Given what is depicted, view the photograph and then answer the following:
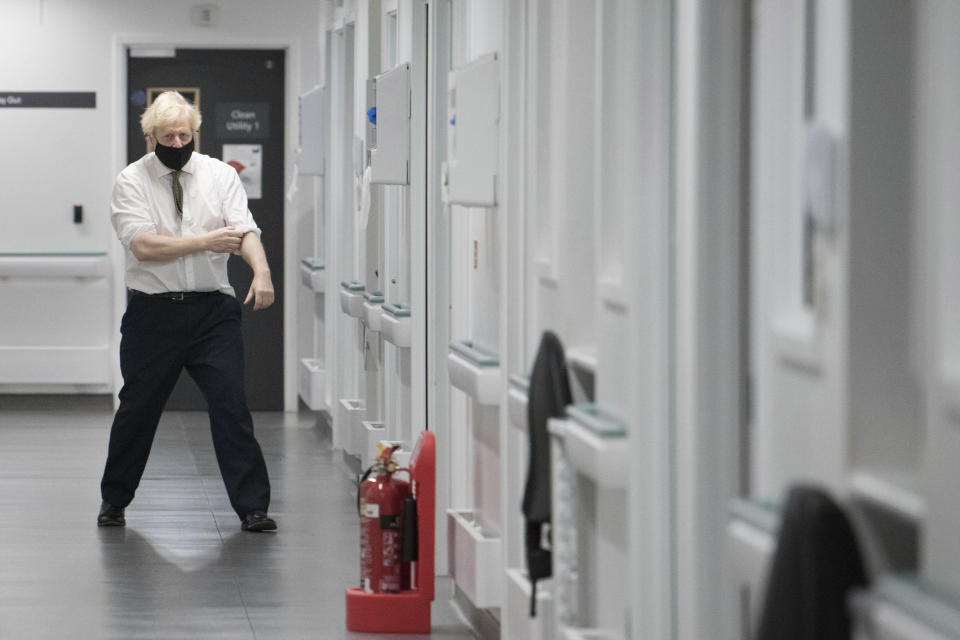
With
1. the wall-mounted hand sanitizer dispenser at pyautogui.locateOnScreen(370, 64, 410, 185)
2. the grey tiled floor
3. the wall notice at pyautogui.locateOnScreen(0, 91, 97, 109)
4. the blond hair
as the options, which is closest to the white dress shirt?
the blond hair

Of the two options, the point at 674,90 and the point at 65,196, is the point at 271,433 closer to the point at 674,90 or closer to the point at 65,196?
the point at 65,196

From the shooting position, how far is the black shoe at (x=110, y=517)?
224 inches

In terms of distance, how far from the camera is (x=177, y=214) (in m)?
5.55

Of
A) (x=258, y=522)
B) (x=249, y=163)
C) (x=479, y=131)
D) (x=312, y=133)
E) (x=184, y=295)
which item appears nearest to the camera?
(x=479, y=131)

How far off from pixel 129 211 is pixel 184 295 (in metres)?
0.37

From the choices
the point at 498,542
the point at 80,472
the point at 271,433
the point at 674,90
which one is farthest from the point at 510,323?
the point at 271,433

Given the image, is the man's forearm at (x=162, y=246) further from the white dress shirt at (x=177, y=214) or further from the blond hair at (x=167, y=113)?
the blond hair at (x=167, y=113)

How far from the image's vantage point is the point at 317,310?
9.10 metres

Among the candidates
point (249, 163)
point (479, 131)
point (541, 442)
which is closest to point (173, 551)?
point (479, 131)

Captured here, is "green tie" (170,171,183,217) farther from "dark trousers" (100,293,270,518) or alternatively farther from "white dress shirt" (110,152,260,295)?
"dark trousers" (100,293,270,518)

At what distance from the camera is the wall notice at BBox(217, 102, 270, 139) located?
30.3ft

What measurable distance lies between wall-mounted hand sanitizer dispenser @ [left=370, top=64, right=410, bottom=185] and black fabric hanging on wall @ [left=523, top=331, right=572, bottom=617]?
6.84 ft

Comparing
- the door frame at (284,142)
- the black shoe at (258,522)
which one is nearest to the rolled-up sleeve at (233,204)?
the black shoe at (258,522)

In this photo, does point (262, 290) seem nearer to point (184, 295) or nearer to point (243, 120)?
point (184, 295)
